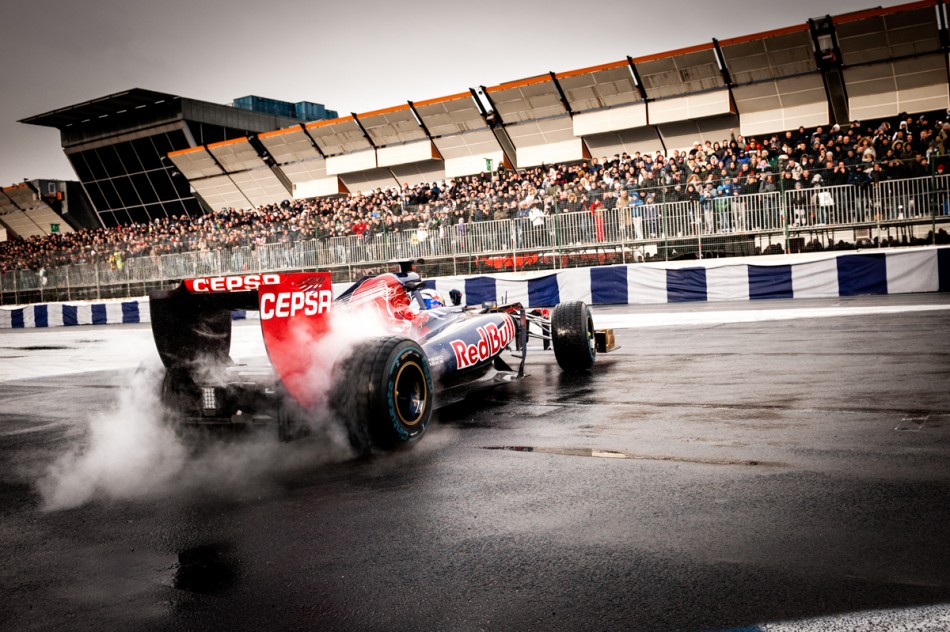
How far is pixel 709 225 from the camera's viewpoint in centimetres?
1955

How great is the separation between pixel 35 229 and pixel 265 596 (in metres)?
58.0

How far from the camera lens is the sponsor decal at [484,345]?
7.31 metres

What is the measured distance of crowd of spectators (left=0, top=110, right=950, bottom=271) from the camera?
18.2 metres

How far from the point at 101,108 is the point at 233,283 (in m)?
49.3

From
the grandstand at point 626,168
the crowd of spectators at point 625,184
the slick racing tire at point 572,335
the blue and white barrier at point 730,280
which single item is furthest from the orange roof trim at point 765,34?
the slick racing tire at point 572,335

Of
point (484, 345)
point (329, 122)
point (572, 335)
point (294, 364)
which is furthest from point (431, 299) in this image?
point (329, 122)

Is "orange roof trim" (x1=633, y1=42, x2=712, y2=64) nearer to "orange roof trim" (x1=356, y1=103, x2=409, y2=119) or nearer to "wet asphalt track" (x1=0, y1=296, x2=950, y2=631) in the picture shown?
"orange roof trim" (x1=356, y1=103, x2=409, y2=119)

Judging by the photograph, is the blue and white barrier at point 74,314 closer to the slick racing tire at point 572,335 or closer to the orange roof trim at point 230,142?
the orange roof trim at point 230,142

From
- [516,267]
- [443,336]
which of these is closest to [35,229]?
[516,267]

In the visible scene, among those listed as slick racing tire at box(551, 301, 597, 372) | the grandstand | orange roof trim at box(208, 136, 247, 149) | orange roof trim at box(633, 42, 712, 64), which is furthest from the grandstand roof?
slick racing tire at box(551, 301, 597, 372)

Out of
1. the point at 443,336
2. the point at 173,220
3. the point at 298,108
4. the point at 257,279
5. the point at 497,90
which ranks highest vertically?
the point at 298,108

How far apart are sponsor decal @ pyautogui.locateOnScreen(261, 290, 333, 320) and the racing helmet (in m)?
2.62

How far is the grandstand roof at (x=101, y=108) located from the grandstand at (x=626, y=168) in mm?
11573

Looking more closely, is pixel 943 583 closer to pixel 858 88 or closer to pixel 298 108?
pixel 858 88
